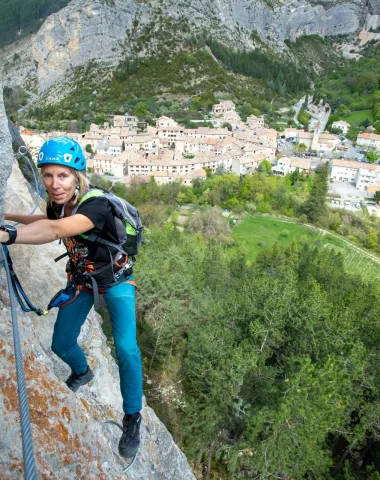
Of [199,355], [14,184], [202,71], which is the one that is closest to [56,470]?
[14,184]

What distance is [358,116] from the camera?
78.5 meters

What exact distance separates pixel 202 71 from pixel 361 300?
81.5 meters

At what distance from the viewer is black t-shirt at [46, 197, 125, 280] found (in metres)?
2.80

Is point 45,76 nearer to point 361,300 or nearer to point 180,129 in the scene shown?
point 180,129

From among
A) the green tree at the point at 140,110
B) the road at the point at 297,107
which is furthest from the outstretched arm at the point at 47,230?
the road at the point at 297,107

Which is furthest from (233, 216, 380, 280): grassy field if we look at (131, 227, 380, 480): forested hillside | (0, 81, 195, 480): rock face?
(0, 81, 195, 480): rock face

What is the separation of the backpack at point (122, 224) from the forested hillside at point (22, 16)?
490 ft

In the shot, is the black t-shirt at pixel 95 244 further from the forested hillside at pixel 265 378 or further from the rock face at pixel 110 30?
the rock face at pixel 110 30

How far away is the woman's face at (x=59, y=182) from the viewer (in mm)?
2801

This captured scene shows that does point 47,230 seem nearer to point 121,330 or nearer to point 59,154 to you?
point 59,154

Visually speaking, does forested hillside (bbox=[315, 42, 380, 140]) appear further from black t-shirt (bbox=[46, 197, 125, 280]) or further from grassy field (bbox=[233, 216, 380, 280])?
black t-shirt (bbox=[46, 197, 125, 280])

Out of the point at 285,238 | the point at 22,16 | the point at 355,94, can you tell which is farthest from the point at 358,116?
the point at 22,16

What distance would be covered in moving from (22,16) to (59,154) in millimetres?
162159

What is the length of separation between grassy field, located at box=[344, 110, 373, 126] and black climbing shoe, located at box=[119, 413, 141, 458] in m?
84.7
